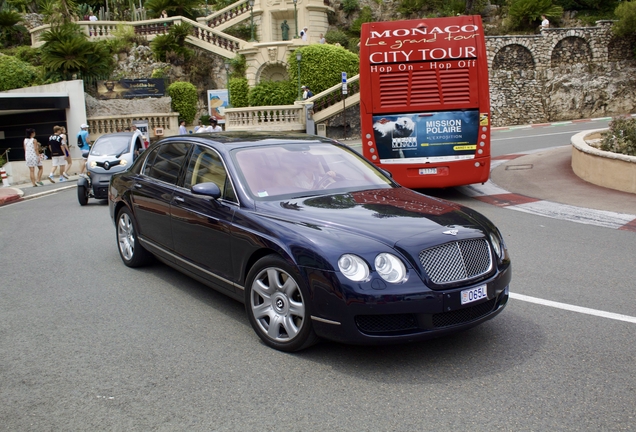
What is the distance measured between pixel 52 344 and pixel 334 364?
2370mm

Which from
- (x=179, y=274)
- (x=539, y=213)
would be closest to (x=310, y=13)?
(x=539, y=213)

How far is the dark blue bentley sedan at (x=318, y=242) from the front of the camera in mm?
4242

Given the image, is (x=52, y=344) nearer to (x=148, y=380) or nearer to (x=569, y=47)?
(x=148, y=380)

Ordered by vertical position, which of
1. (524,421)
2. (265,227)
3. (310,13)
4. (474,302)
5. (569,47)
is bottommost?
(524,421)

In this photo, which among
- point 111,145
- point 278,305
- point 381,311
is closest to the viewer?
point 381,311

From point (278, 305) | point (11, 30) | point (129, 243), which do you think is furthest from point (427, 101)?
point (11, 30)

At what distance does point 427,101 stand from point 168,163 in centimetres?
701

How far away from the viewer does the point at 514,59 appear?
3734 cm

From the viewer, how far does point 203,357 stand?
4664 mm

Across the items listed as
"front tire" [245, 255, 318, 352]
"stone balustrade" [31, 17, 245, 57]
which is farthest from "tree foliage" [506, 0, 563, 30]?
"front tire" [245, 255, 318, 352]

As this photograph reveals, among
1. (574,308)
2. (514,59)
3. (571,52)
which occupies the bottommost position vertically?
(574,308)

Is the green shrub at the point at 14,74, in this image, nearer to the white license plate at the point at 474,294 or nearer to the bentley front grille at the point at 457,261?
the bentley front grille at the point at 457,261

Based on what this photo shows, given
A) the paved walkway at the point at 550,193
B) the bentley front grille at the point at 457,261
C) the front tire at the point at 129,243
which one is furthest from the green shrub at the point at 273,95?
the bentley front grille at the point at 457,261

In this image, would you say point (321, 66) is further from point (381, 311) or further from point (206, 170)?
point (381, 311)
